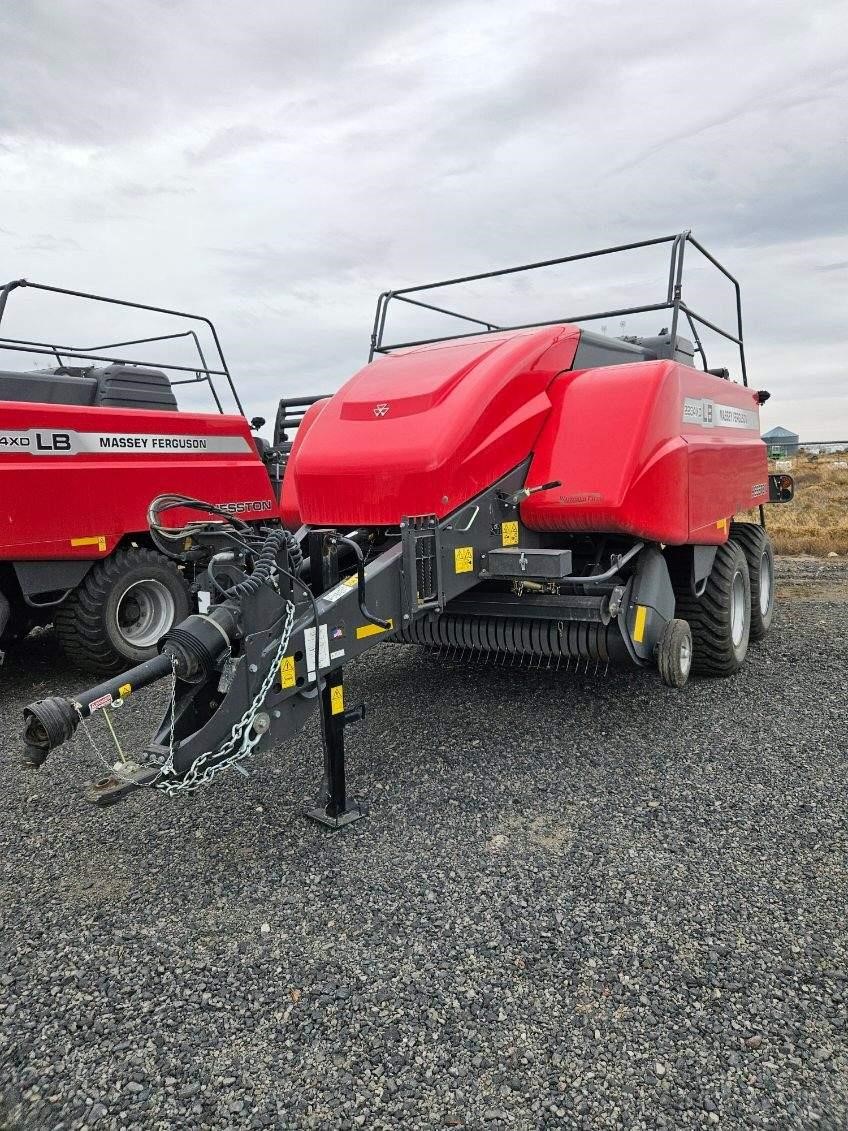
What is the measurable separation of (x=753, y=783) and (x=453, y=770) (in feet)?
4.48

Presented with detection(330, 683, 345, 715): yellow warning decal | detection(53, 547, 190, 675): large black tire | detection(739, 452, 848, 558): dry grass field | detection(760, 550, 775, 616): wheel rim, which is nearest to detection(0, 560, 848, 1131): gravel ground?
detection(330, 683, 345, 715): yellow warning decal

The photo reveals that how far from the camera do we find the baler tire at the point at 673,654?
13.3 ft

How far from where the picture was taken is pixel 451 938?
107 inches

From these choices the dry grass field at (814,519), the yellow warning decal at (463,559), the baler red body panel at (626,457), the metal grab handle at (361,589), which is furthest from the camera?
the dry grass field at (814,519)

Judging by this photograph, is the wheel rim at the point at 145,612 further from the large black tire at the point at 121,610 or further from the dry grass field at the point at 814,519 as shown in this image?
the dry grass field at the point at 814,519

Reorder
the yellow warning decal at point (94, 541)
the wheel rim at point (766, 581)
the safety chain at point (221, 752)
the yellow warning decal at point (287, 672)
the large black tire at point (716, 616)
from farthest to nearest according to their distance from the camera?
1. the wheel rim at point (766, 581)
2. the yellow warning decal at point (94, 541)
3. the large black tire at point (716, 616)
4. the yellow warning decal at point (287, 672)
5. the safety chain at point (221, 752)

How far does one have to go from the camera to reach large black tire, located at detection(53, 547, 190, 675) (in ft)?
19.1

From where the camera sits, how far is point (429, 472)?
3.89 m

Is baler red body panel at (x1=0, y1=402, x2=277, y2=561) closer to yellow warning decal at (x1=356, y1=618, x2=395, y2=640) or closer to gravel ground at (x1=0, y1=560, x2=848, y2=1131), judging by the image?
gravel ground at (x1=0, y1=560, x2=848, y2=1131)

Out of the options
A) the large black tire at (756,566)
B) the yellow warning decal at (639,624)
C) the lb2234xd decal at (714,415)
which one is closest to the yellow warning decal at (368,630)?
the yellow warning decal at (639,624)

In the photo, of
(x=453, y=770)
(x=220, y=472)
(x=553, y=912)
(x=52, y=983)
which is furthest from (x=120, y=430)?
(x=553, y=912)

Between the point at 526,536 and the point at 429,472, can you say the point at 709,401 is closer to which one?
the point at 526,536

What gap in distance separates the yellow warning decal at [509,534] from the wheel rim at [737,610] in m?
1.81

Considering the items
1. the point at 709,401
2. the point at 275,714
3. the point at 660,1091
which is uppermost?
the point at 709,401
